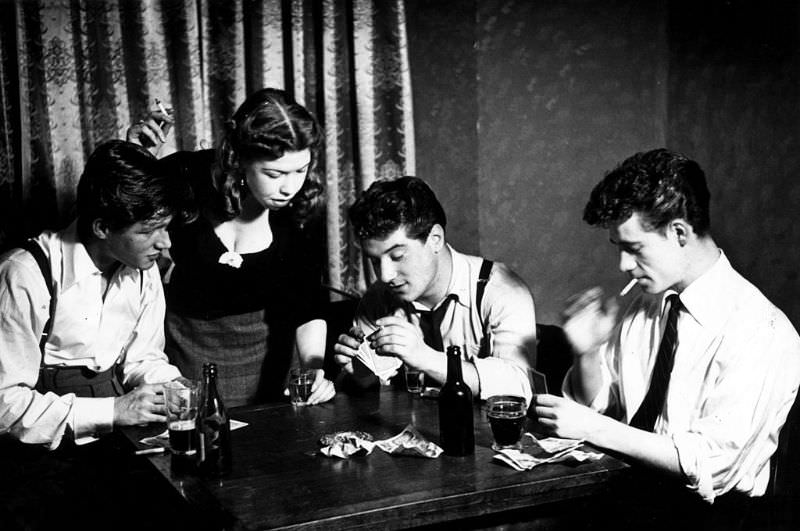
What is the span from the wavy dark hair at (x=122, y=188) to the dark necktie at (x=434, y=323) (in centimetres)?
93

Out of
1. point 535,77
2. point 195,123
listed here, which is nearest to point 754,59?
point 535,77

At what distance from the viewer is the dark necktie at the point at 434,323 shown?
2928 mm

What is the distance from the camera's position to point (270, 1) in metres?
3.57

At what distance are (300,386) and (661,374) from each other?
3.29 feet

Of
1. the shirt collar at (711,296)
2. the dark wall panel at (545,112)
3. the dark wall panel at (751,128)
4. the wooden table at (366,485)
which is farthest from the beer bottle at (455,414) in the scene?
the dark wall panel at (545,112)

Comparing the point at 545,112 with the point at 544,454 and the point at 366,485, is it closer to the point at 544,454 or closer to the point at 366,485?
the point at 544,454

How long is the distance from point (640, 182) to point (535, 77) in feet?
6.23

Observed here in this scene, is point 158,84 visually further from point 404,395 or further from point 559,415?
point 559,415

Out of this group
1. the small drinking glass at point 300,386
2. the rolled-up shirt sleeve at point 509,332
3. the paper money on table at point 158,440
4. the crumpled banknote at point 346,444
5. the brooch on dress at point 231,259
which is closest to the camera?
the crumpled banknote at point 346,444

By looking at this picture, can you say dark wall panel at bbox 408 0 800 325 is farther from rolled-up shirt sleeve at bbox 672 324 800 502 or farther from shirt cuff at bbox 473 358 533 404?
rolled-up shirt sleeve at bbox 672 324 800 502

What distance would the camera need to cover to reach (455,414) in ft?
6.78

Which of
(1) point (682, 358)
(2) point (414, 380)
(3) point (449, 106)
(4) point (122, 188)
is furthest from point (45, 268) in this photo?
(3) point (449, 106)

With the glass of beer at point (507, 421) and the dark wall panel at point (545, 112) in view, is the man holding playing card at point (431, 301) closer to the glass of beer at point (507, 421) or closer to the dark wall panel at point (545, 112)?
the glass of beer at point (507, 421)

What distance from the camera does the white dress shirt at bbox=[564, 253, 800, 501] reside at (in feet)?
6.90
